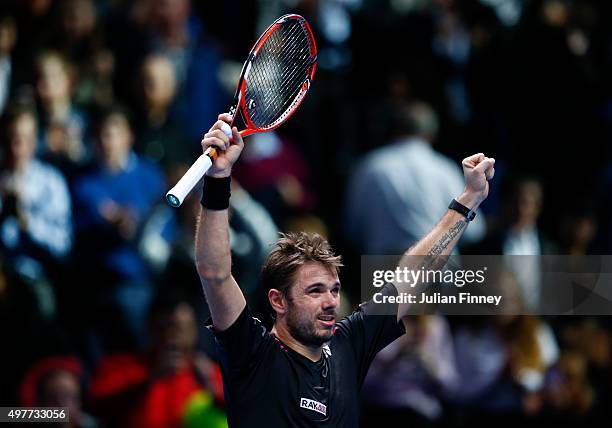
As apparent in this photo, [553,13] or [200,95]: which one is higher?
[553,13]

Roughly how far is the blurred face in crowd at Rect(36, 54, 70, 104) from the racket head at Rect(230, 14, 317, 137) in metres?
3.87

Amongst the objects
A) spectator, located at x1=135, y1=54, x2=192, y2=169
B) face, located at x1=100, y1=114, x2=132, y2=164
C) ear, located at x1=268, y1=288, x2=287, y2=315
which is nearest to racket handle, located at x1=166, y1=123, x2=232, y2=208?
ear, located at x1=268, y1=288, x2=287, y2=315

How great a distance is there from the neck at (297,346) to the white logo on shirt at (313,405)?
197mm

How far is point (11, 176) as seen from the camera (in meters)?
8.78

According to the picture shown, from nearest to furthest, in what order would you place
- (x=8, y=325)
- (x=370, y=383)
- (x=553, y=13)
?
(x=8, y=325) → (x=370, y=383) → (x=553, y=13)

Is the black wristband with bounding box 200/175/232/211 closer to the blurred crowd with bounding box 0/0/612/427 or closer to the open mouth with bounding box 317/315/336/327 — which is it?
the open mouth with bounding box 317/315/336/327

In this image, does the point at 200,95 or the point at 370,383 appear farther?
the point at 200,95

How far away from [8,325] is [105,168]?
146cm

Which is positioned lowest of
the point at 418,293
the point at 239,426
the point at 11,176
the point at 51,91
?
the point at 239,426

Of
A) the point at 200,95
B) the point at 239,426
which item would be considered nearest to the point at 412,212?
the point at 200,95

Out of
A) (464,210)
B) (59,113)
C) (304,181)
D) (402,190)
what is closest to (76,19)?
(59,113)

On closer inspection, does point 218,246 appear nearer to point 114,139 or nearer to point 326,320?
point 326,320

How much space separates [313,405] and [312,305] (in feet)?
1.36

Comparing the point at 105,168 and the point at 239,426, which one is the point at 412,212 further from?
the point at 239,426
